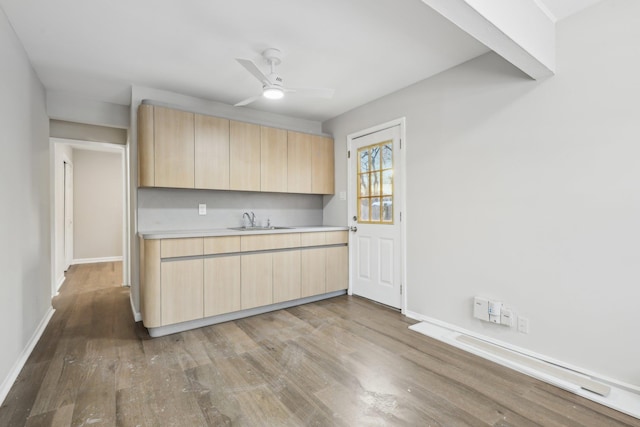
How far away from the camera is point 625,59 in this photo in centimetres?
194

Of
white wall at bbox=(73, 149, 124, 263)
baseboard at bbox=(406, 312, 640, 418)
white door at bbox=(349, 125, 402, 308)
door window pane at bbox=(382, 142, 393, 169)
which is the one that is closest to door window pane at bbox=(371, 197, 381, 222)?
white door at bbox=(349, 125, 402, 308)

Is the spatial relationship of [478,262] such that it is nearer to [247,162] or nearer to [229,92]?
[247,162]

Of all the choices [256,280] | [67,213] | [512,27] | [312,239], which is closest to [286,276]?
[256,280]

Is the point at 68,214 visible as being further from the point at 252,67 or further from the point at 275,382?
the point at 275,382

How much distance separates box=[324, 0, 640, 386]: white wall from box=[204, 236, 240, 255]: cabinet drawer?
1906mm

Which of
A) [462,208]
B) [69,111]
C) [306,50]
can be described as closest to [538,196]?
[462,208]

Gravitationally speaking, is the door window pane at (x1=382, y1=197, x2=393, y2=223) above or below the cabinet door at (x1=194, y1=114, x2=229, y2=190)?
below

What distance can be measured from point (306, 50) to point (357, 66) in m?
0.55

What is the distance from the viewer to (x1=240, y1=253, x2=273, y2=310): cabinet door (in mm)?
3281

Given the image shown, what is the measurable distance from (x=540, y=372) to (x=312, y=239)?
8.07 feet

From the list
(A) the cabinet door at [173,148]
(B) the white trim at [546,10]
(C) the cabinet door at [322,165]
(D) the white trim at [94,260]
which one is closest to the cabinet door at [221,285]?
(A) the cabinet door at [173,148]

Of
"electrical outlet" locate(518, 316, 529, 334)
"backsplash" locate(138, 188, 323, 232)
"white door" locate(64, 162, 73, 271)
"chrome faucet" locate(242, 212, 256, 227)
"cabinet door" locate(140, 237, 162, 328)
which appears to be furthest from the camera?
"white door" locate(64, 162, 73, 271)

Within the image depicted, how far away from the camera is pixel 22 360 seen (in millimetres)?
2314

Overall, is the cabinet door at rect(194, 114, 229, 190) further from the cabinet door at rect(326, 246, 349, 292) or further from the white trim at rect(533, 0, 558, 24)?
the white trim at rect(533, 0, 558, 24)
